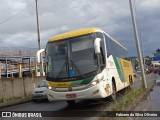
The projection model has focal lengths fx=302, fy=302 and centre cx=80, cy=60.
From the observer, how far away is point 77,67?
12.7m

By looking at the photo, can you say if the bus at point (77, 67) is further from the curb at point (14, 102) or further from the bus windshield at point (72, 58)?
the curb at point (14, 102)

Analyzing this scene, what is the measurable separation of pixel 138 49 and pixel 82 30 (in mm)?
8000

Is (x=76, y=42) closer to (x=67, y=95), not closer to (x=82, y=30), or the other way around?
(x=82, y=30)

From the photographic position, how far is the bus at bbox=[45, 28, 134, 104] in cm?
1243

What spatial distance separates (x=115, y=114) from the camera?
30.6 feet

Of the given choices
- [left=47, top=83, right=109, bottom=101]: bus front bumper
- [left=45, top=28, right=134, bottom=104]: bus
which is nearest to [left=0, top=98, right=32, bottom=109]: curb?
[left=45, top=28, right=134, bottom=104]: bus

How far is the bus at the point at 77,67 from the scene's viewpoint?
12430mm

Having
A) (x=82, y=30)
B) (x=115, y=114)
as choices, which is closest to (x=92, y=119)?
(x=115, y=114)

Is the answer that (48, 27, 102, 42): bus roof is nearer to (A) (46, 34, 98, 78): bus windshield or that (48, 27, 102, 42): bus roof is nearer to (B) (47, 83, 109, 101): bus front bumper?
(A) (46, 34, 98, 78): bus windshield

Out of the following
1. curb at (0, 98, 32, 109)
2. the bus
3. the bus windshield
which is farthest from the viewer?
curb at (0, 98, 32, 109)

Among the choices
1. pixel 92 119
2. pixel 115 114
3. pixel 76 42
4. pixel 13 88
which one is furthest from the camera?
pixel 13 88

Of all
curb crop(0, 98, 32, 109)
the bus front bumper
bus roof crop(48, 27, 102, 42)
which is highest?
bus roof crop(48, 27, 102, 42)

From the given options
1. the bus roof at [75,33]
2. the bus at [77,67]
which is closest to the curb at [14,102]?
the bus at [77,67]

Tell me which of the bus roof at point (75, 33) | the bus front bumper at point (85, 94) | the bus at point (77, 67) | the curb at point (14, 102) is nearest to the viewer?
the bus front bumper at point (85, 94)
